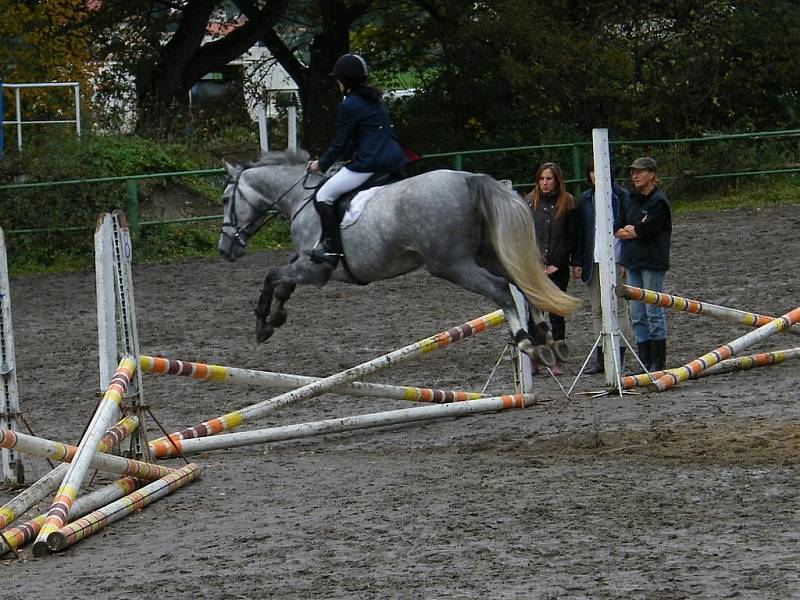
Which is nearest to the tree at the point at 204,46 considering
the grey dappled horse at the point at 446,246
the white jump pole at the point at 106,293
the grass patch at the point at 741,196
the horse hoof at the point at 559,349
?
the grass patch at the point at 741,196

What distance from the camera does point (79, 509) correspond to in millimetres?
6430

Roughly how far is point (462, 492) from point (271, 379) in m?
2.15

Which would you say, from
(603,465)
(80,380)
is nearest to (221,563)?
(603,465)

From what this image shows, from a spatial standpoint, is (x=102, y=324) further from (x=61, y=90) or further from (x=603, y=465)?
(x=61, y=90)

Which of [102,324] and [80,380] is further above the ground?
[102,324]

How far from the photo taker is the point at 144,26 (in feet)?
81.3

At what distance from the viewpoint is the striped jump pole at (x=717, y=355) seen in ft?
29.6

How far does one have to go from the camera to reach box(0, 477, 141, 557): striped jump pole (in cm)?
593

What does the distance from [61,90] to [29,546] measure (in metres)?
16.3

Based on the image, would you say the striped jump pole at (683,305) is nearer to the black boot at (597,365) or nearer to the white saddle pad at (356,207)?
the black boot at (597,365)

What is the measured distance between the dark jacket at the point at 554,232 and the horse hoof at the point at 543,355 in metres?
2.12

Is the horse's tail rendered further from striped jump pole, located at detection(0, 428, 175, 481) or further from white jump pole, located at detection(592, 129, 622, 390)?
striped jump pole, located at detection(0, 428, 175, 481)

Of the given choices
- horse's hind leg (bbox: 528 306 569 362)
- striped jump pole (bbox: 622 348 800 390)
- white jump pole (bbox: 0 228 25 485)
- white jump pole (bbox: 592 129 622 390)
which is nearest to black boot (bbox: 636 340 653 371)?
striped jump pole (bbox: 622 348 800 390)

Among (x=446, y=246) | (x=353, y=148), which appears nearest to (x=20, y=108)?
(x=353, y=148)
